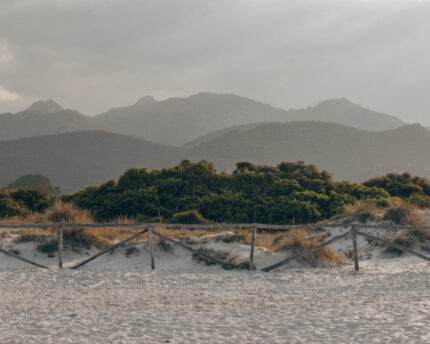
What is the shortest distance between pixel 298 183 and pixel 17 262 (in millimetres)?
14198

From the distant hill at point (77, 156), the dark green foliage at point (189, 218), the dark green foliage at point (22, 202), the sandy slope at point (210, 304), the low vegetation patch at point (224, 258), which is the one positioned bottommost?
the sandy slope at point (210, 304)

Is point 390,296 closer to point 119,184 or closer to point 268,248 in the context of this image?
point 268,248

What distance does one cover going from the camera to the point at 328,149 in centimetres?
13788

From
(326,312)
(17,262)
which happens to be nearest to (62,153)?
(17,262)

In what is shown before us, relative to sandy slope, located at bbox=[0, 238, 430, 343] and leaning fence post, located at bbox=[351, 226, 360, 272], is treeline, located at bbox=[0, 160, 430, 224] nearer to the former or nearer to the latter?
sandy slope, located at bbox=[0, 238, 430, 343]

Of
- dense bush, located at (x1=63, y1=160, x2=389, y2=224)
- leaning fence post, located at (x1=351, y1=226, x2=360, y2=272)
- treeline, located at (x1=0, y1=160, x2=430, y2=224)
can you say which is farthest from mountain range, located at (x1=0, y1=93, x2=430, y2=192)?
leaning fence post, located at (x1=351, y1=226, x2=360, y2=272)

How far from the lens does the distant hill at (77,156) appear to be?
118250 millimetres

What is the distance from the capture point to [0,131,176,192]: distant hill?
118 meters

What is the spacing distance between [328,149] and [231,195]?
395 ft

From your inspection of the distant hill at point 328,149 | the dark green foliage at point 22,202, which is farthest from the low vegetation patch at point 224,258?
the distant hill at point 328,149

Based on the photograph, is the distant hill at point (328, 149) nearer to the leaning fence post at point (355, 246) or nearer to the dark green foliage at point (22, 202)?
the dark green foliage at point (22, 202)

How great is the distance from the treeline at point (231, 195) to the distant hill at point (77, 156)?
284 feet

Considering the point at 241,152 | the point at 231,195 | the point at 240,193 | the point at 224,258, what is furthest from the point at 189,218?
the point at 241,152

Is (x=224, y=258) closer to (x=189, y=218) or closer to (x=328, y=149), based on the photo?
(x=189, y=218)
